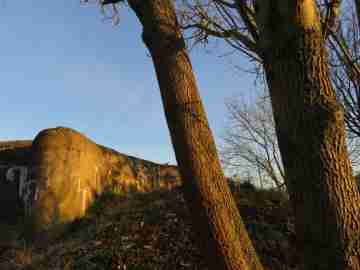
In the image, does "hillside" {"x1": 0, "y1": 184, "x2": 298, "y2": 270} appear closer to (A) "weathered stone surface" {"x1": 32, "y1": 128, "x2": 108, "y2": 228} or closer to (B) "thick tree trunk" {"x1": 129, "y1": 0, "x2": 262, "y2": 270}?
(A) "weathered stone surface" {"x1": 32, "y1": 128, "x2": 108, "y2": 228}

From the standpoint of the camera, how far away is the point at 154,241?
17.2 ft

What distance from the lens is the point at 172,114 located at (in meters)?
2.91

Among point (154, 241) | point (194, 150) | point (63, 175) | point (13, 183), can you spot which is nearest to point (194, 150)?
point (194, 150)

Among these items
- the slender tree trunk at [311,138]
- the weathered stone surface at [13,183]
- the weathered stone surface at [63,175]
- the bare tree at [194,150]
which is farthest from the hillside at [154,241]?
the slender tree trunk at [311,138]

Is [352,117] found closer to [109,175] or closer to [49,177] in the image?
[109,175]

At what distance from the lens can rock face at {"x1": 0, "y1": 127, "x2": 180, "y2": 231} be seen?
330 inches

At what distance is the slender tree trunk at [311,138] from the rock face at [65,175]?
735 centimetres

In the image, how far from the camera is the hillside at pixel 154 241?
4.72 meters

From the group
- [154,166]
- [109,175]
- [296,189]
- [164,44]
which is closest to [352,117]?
[154,166]

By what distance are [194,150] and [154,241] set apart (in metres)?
2.88

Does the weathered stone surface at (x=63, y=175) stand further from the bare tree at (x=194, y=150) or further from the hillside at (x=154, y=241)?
the bare tree at (x=194, y=150)

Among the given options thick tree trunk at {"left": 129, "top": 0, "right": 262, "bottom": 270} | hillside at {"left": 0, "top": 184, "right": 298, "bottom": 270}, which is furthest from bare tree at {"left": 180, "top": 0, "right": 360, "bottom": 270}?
hillside at {"left": 0, "top": 184, "right": 298, "bottom": 270}

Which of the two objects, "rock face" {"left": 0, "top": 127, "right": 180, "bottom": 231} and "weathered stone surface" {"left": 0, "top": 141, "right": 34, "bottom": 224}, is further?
"weathered stone surface" {"left": 0, "top": 141, "right": 34, "bottom": 224}

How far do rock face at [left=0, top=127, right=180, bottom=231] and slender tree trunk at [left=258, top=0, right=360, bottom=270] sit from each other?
7.35m
